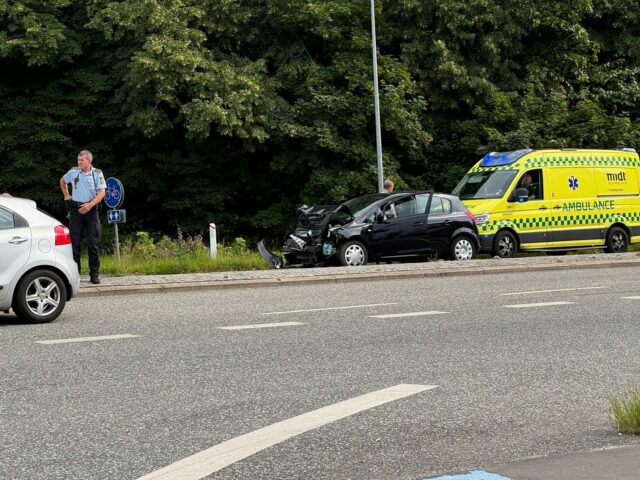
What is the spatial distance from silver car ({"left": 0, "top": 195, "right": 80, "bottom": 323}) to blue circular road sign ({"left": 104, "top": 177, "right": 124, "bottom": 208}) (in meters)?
8.46

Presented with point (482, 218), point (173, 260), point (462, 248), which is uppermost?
point (482, 218)

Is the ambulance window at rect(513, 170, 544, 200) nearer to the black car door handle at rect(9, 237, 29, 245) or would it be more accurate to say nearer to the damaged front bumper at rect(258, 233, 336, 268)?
the damaged front bumper at rect(258, 233, 336, 268)

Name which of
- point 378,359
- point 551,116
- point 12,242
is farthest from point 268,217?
point 378,359

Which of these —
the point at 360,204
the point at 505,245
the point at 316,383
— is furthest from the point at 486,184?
the point at 316,383

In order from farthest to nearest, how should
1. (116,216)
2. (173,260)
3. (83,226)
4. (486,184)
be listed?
(486,184)
(173,260)
(116,216)
(83,226)

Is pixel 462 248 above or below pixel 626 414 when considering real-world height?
above

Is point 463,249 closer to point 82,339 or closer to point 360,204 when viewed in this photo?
point 360,204

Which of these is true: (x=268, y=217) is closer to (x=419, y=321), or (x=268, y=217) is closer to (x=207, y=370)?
(x=419, y=321)

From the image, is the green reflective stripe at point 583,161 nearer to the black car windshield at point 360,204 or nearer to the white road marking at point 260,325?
the black car windshield at point 360,204

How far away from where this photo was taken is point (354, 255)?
21641mm

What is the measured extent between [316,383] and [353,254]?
13.8 meters

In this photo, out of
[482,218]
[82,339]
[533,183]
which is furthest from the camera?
[533,183]

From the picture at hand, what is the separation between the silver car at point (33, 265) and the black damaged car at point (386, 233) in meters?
9.92

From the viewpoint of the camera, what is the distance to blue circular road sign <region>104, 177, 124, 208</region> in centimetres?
2072
